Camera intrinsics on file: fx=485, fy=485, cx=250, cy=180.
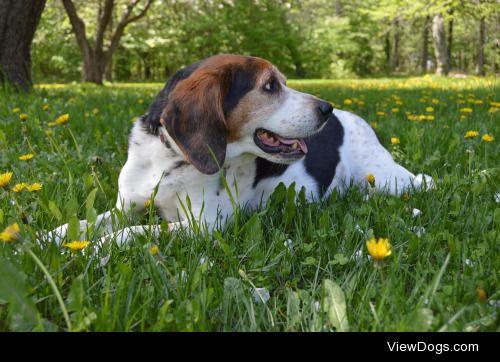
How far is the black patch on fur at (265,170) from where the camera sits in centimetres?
317

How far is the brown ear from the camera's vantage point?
257cm

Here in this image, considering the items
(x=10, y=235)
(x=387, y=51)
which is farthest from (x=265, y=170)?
(x=387, y=51)

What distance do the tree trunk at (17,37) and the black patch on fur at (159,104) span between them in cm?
537

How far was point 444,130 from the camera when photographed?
5.05 metres

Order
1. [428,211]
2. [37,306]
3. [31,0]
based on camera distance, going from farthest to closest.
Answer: [31,0]
[428,211]
[37,306]

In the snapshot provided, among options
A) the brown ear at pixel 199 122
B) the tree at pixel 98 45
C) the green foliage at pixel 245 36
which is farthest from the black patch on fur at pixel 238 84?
the green foliage at pixel 245 36

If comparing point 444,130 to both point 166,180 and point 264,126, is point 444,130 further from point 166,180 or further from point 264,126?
point 166,180

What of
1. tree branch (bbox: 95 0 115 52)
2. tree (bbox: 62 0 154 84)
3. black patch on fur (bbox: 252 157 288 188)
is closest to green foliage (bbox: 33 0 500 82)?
tree (bbox: 62 0 154 84)

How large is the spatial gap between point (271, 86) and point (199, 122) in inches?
23.2

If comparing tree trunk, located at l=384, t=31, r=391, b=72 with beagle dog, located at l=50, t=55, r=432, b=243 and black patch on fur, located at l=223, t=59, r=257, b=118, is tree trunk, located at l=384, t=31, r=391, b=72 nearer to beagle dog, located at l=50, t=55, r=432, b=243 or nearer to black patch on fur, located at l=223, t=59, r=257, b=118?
beagle dog, located at l=50, t=55, r=432, b=243

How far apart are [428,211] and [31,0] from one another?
7166mm

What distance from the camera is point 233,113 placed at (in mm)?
2756

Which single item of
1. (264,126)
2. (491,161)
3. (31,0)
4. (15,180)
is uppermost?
(31,0)
